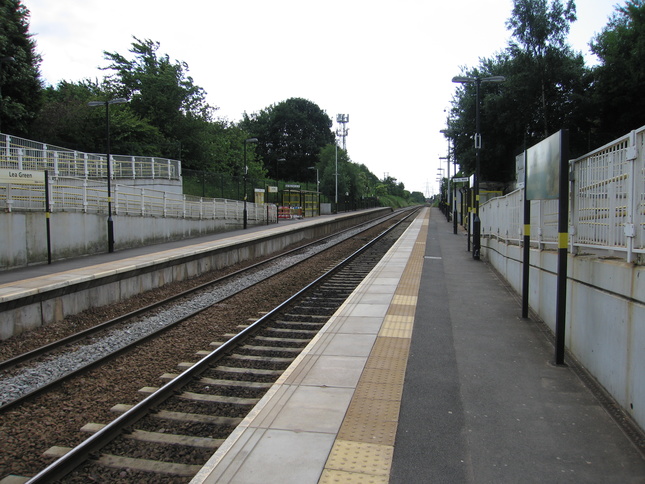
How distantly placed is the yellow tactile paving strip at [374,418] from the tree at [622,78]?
33.3 metres

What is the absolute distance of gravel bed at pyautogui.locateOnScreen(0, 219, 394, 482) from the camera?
4.90m

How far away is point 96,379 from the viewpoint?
6.73m

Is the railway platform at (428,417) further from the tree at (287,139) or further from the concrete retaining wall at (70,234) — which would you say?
the tree at (287,139)

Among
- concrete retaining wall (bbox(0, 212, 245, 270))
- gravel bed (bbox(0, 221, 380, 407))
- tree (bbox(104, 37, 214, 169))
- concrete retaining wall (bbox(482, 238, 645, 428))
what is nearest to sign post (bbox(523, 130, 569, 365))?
concrete retaining wall (bbox(482, 238, 645, 428))

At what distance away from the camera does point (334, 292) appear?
12.5 meters

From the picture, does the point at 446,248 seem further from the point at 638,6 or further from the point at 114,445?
the point at 638,6

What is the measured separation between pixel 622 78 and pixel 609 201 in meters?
34.9

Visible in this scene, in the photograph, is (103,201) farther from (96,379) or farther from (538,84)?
(538,84)

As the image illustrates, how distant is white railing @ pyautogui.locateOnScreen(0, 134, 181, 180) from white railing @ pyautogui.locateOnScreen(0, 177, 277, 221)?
144 cm

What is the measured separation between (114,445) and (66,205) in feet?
49.2

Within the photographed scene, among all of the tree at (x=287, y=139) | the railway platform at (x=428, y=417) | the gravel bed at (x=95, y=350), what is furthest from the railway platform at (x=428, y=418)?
the tree at (x=287, y=139)

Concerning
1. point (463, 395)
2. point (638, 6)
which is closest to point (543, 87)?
point (638, 6)

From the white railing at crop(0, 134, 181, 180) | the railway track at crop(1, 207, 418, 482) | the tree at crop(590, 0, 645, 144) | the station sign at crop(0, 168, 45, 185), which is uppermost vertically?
the tree at crop(590, 0, 645, 144)

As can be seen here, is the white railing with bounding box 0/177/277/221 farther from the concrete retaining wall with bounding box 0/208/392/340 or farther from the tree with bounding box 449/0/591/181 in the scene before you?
the tree with bounding box 449/0/591/181
